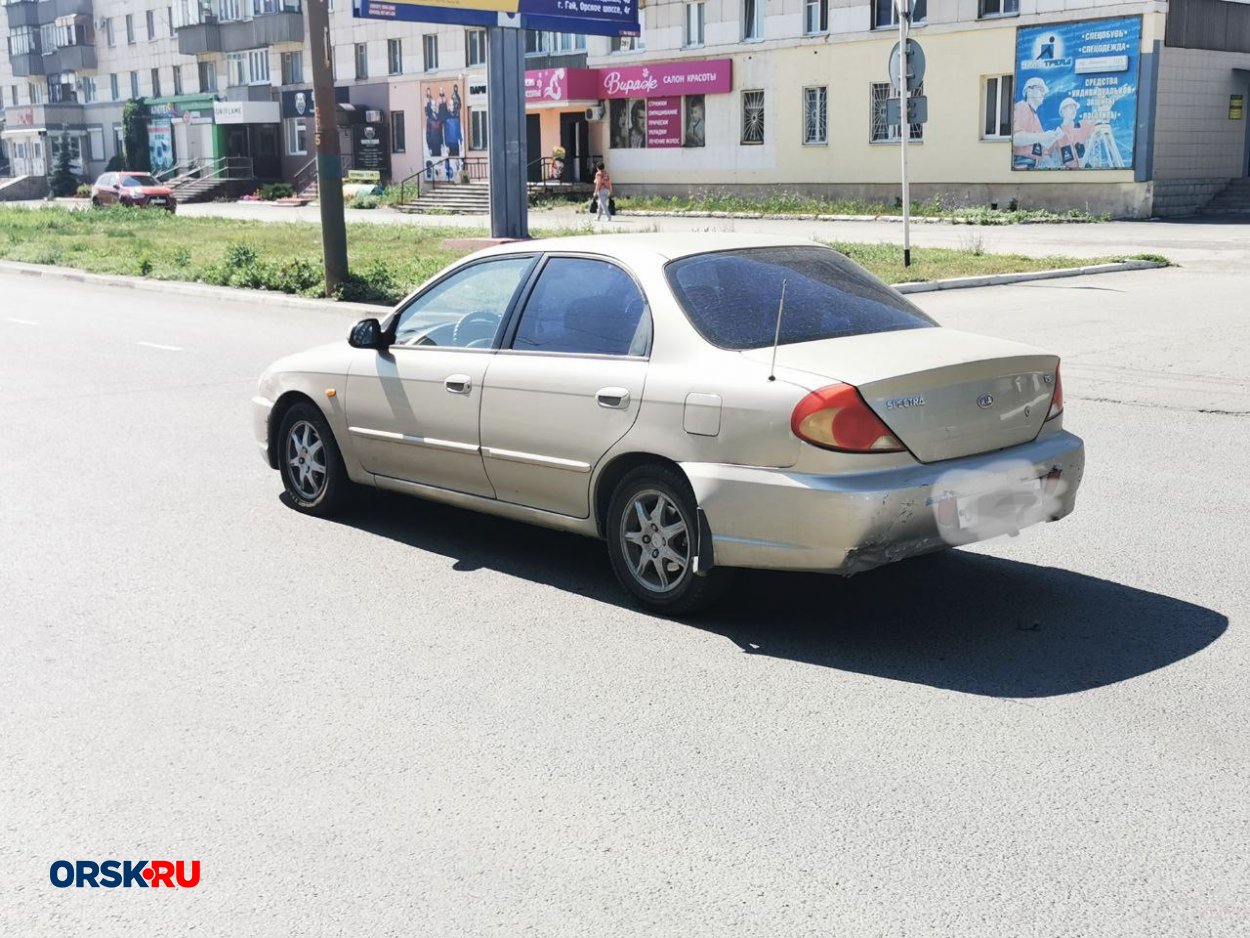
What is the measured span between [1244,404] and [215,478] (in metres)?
7.25

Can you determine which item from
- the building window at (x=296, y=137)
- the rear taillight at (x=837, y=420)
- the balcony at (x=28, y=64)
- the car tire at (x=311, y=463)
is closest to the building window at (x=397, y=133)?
the building window at (x=296, y=137)

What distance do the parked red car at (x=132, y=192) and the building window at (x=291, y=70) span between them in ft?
41.4

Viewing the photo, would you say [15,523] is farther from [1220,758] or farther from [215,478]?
[1220,758]

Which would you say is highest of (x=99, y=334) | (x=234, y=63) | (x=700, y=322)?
(x=234, y=63)

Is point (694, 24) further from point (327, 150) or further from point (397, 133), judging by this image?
point (327, 150)

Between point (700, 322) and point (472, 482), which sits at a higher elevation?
point (700, 322)

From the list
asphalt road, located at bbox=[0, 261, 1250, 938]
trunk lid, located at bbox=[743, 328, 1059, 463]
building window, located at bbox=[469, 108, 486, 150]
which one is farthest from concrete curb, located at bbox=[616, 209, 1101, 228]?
trunk lid, located at bbox=[743, 328, 1059, 463]

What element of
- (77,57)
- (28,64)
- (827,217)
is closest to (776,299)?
(827,217)

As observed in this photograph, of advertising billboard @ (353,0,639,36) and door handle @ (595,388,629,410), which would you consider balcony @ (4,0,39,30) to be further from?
door handle @ (595,388,629,410)

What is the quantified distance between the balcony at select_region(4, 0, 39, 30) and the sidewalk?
154 feet

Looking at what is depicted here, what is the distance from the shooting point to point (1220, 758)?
14.1 ft

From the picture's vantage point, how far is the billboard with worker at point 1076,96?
116 feet

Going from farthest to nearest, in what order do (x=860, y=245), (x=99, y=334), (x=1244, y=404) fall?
(x=860, y=245), (x=99, y=334), (x=1244, y=404)

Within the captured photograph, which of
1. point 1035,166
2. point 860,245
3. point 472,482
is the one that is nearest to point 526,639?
point 472,482
